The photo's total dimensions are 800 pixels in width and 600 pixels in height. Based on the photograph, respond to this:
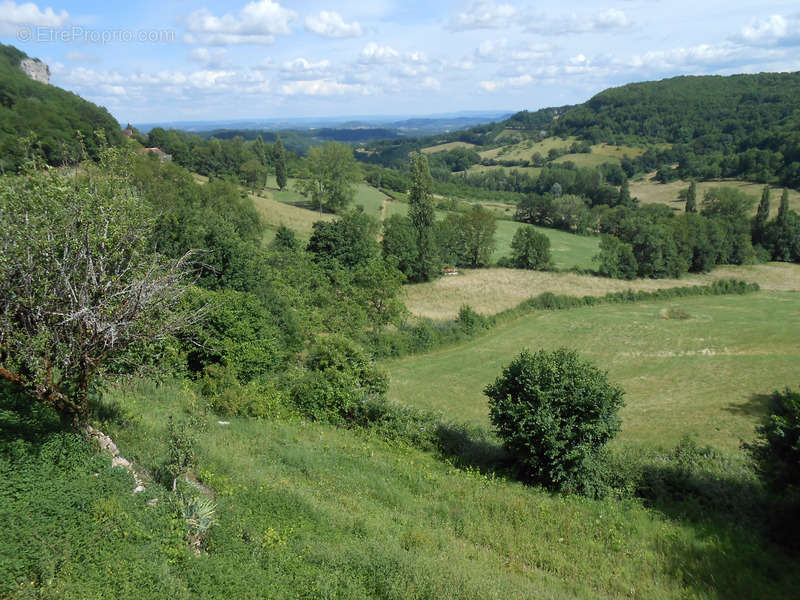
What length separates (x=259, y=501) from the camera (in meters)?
9.20

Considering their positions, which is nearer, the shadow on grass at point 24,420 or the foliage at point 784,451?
the shadow on grass at point 24,420

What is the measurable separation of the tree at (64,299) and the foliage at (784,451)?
13.4 meters

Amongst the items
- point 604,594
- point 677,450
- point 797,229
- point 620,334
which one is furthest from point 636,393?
point 797,229

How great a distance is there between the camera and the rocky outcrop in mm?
127562

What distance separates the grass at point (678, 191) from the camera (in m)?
94.5

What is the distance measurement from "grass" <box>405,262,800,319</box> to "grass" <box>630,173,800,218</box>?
26879mm

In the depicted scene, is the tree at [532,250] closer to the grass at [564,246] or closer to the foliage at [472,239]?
the foliage at [472,239]

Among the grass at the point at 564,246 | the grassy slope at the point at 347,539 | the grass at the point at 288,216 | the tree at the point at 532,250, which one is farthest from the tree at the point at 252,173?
the grassy slope at the point at 347,539

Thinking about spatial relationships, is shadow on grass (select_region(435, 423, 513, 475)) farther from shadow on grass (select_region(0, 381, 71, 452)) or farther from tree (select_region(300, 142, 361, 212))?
tree (select_region(300, 142, 361, 212))

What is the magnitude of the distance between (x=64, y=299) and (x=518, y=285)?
54.6m

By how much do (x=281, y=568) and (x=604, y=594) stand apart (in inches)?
223

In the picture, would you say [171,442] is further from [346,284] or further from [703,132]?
[703,132]

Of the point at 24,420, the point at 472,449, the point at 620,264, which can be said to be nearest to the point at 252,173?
the point at 620,264

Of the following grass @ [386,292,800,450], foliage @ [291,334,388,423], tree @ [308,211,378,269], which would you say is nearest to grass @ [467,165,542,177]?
grass @ [386,292,800,450]
